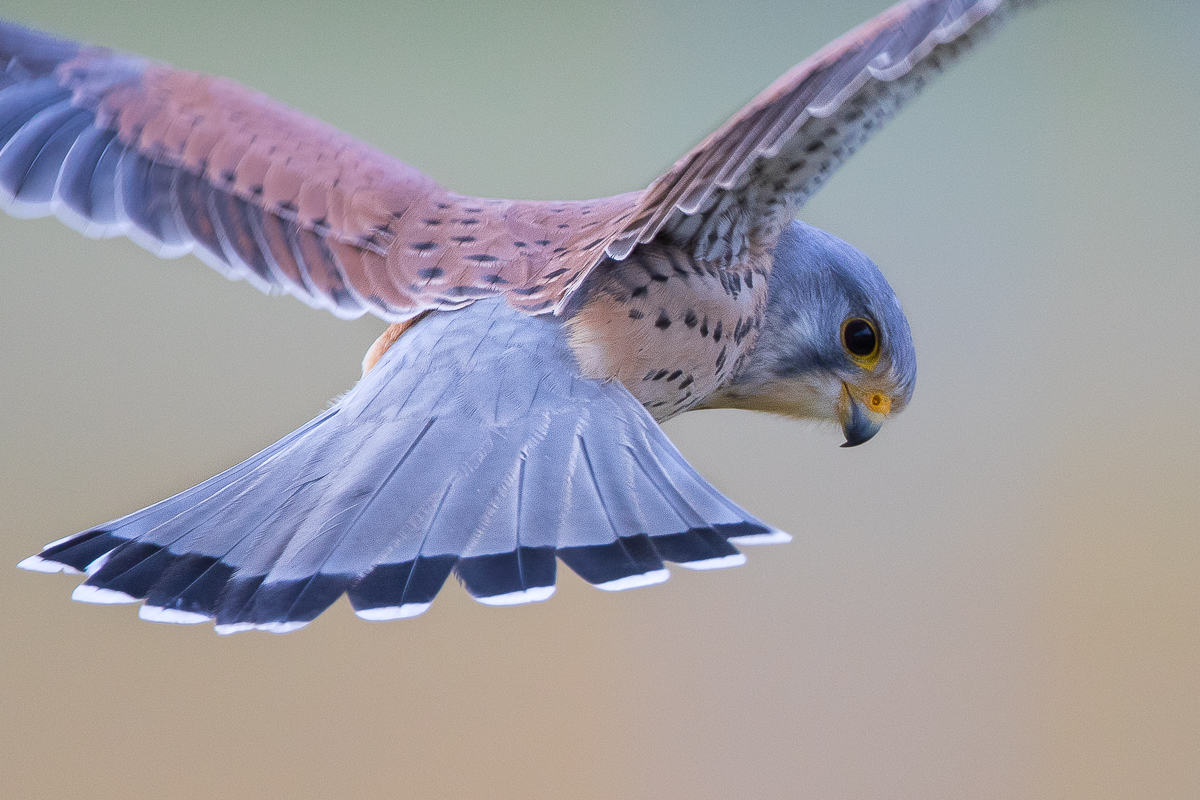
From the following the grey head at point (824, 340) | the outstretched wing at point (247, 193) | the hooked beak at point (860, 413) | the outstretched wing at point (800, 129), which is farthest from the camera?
the hooked beak at point (860, 413)

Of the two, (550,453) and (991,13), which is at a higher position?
(991,13)

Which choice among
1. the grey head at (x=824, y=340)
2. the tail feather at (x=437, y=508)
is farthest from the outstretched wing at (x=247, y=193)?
the grey head at (x=824, y=340)

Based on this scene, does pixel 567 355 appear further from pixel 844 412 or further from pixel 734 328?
pixel 844 412

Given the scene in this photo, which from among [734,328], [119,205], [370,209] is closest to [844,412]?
[734,328]

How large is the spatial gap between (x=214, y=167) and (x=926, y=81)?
1022 millimetres

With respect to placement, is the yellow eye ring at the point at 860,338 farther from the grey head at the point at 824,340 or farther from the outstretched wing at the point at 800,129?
the outstretched wing at the point at 800,129

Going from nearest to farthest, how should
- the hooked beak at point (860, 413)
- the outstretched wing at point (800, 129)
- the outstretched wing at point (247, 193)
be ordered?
the outstretched wing at point (800, 129) < the outstretched wing at point (247, 193) < the hooked beak at point (860, 413)

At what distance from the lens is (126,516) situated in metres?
1.03

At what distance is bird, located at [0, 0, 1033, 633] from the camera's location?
3.13 ft

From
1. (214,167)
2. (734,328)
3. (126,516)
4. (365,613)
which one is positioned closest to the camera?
(365,613)

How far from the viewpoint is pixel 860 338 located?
1596 millimetres

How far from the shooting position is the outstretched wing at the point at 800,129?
92cm

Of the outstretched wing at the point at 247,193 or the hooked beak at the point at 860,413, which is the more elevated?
the outstretched wing at the point at 247,193

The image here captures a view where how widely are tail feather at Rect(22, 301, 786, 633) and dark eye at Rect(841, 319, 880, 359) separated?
20.7 inches
